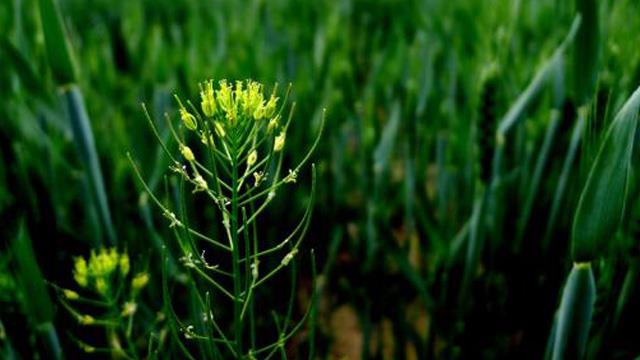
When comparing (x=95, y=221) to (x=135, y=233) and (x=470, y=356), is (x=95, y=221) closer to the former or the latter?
(x=135, y=233)

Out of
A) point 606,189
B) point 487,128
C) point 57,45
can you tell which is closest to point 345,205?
point 487,128

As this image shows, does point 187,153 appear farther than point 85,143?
No

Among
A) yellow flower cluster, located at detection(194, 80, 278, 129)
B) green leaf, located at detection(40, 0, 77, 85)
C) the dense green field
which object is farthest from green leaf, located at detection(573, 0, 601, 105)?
green leaf, located at detection(40, 0, 77, 85)

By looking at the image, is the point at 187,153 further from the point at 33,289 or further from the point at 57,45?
the point at 57,45

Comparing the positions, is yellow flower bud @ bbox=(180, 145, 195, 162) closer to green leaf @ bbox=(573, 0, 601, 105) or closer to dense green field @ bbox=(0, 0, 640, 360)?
dense green field @ bbox=(0, 0, 640, 360)

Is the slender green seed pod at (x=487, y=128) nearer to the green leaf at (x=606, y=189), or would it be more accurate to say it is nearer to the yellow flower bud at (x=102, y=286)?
the green leaf at (x=606, y=189)

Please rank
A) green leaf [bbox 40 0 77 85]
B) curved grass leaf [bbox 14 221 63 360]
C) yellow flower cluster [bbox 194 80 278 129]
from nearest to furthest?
yellow flower cluster [bbox 194 80 278 129], curved grass leaf [bbox 14 221 63 360], green leaf [bbox 40 0 77 85]

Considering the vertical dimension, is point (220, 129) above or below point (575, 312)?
above
